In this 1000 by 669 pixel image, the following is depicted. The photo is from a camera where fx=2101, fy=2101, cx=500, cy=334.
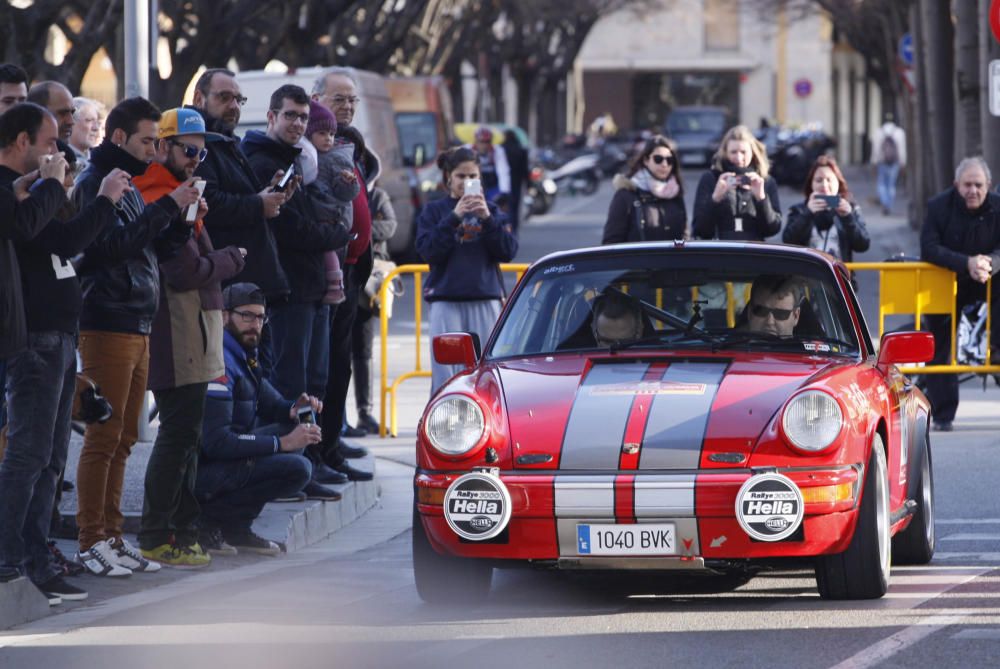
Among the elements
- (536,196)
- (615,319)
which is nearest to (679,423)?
(615,319)

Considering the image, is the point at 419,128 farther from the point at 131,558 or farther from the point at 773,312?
the point at 773,312

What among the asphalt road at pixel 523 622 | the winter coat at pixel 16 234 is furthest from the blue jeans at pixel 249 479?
the winter coat at pixel 16 234

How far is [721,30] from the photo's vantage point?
10406cm

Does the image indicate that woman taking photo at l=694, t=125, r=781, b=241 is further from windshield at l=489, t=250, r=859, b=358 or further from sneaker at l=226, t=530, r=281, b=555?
sneaker at l=226, t=530, r=281, b=555

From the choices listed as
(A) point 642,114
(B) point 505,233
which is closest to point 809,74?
(A) point 642,114

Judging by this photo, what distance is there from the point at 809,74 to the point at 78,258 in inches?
3717

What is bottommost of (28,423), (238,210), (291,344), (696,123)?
(696,123)

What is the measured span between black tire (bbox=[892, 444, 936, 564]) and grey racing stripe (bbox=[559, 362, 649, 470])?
1.45 m

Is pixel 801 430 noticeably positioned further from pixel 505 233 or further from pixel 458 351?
pixel 505 233

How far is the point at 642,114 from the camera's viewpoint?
4240 inches

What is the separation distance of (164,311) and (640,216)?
508 cm

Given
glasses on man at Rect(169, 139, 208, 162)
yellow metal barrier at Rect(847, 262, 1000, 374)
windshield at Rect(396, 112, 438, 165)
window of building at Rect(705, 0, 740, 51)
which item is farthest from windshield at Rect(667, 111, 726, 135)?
glasses on man at Rect(169, 139, 208, 162)

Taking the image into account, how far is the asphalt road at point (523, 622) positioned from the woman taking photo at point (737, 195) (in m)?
4.24

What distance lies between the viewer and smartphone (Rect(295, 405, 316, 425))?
9367 mm
